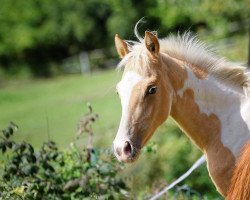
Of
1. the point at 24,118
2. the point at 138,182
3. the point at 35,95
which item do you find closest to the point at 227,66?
the point at 138,182

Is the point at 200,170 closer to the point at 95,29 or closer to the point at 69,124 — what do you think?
the point at 69,124

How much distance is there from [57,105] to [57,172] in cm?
1537

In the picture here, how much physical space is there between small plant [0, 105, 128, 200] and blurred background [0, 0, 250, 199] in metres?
1.55

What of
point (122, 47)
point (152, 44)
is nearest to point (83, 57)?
point (122, 47)

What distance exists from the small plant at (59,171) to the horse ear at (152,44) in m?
1.33

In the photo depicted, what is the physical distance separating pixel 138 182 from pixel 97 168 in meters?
2.29

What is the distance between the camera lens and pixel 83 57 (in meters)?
32.6

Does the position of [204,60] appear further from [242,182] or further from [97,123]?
[97,123]

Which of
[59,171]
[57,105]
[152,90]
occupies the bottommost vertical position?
[57,105]

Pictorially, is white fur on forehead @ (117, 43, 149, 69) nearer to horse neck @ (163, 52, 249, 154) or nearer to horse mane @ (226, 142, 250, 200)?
horse neck @ (163, 52, 249, 154)

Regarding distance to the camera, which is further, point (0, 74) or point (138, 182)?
point (0, 74)

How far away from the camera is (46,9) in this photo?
38500 millimetres

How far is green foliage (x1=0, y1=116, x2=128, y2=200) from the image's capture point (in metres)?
5.05

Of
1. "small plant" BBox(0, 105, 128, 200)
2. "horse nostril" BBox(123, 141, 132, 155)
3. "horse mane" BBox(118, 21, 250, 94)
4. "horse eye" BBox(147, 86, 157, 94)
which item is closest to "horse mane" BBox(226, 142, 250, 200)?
"horse nostril" BBox(123, 141, 132, 155)
